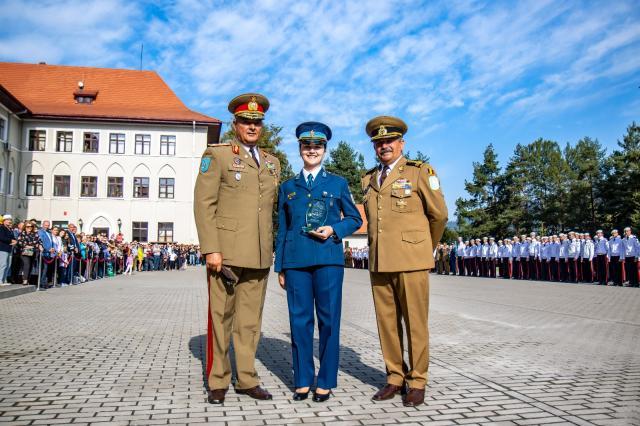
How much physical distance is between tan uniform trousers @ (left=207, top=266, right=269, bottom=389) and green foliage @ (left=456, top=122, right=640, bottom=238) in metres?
43.3

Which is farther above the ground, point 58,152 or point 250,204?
point 58,152

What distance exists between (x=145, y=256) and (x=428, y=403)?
35.0 m

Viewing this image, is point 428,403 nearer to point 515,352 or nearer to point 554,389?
point 554,389

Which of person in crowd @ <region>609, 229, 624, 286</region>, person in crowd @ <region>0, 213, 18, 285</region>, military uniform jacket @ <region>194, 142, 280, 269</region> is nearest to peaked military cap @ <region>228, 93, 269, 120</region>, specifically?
military uniform jacket @ <region>194, 142, 280, 269</region>

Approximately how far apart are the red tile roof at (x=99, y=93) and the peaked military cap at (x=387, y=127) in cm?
4584

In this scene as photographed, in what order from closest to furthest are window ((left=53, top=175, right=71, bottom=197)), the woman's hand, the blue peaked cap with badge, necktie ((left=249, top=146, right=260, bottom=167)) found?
1. the woman's hand
2. the blue peaked cap with badge
3. necktie ((left=249, top=146, right=260, bottom=167))
4. window ((left=53, top=175, right=71, bottom=197))

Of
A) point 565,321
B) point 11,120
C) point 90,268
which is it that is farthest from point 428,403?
point 11,120

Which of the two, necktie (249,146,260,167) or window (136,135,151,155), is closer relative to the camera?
necktie (249,146,260,167)

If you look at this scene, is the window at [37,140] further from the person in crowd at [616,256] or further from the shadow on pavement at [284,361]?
the shadow on pavement at [284,361]

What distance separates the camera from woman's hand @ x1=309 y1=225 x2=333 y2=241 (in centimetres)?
446

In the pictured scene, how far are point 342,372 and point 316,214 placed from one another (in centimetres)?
186

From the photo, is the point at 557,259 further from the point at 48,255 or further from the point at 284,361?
the point at 284,361

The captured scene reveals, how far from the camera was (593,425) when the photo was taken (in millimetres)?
3756

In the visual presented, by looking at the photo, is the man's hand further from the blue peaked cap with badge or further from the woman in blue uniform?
the blue peaked cap with badge
